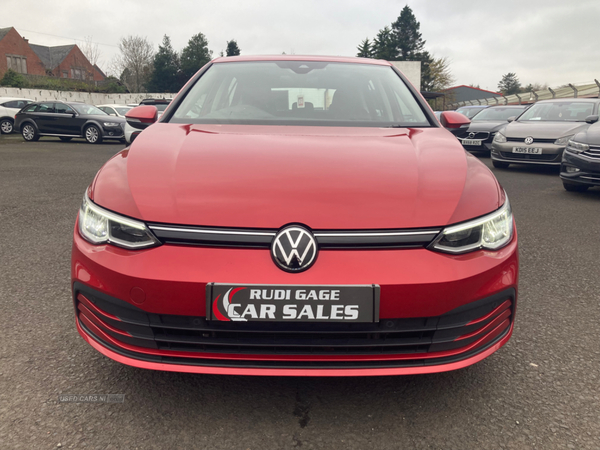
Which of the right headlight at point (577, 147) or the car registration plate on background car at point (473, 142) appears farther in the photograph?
the car registration plate on background car at point (473, 142)

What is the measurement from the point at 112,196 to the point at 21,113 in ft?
59.3

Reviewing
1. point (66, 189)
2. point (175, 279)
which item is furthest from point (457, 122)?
point (66, 189)

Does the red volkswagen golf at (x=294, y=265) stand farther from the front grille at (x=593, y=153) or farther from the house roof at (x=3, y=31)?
the house roof at (x=3, y=31)

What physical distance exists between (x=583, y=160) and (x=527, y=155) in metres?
2.89

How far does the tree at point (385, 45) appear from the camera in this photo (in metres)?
69.4

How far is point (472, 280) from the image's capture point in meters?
1.74

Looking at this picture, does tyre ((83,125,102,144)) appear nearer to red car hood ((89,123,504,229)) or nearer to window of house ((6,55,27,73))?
red car hood ((89,123,504,229))

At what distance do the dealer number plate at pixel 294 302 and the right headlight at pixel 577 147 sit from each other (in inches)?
253

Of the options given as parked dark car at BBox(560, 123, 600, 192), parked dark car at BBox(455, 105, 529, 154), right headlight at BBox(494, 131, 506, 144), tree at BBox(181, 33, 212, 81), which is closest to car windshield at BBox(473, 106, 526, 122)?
parked dark car at BBox(455, 105, 529, 154)

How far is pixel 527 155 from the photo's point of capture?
382 inches

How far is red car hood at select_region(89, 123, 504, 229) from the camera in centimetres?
178

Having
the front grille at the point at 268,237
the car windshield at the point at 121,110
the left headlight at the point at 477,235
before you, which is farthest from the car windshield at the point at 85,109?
the left headlight at the point at 477,235

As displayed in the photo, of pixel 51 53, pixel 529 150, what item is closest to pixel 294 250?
pixel 529 150

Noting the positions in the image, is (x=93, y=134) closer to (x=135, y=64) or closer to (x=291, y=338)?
(x=291, y=338)
